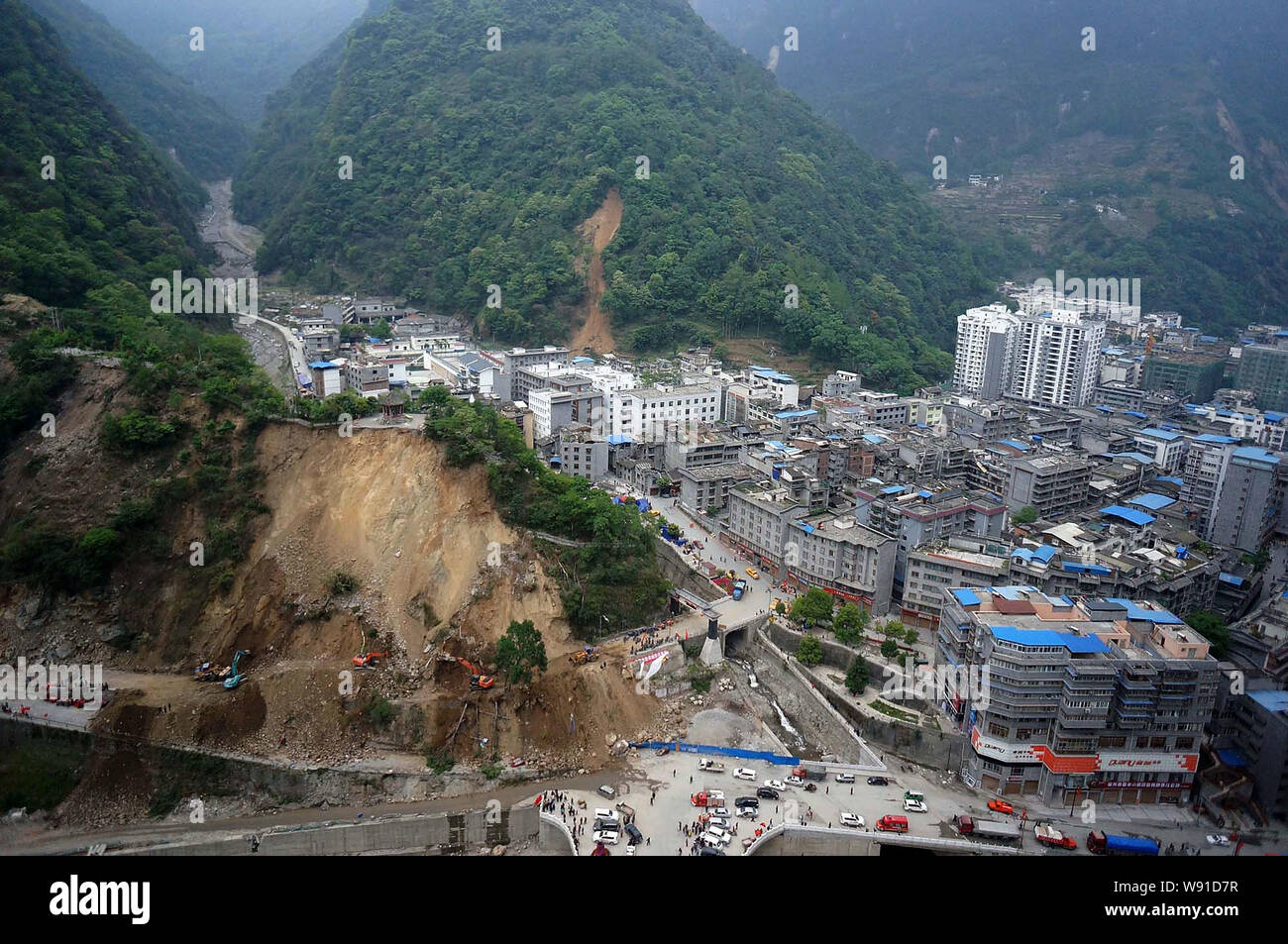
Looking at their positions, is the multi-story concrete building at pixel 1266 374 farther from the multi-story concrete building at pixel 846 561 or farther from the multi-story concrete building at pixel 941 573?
the multi-story concrete building at pixel 846 561

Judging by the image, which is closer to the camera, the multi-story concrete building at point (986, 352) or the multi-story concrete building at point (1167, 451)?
the multi-story concrete building at point (1167, 451)

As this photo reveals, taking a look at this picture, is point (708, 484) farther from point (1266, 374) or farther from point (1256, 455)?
point (1266, 374)

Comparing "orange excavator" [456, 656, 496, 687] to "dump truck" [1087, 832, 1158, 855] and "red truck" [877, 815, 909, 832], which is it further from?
"dump truck" [1087, 832, 1158, 855]

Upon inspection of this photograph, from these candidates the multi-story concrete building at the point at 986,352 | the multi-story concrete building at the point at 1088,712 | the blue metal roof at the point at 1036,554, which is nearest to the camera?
the multi-story concrete building at the point at 1088,712

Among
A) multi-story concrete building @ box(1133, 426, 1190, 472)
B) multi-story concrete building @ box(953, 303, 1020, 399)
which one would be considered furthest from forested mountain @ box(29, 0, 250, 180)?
multi-story concrete building @ box(1133, 426, 1190, 472)
